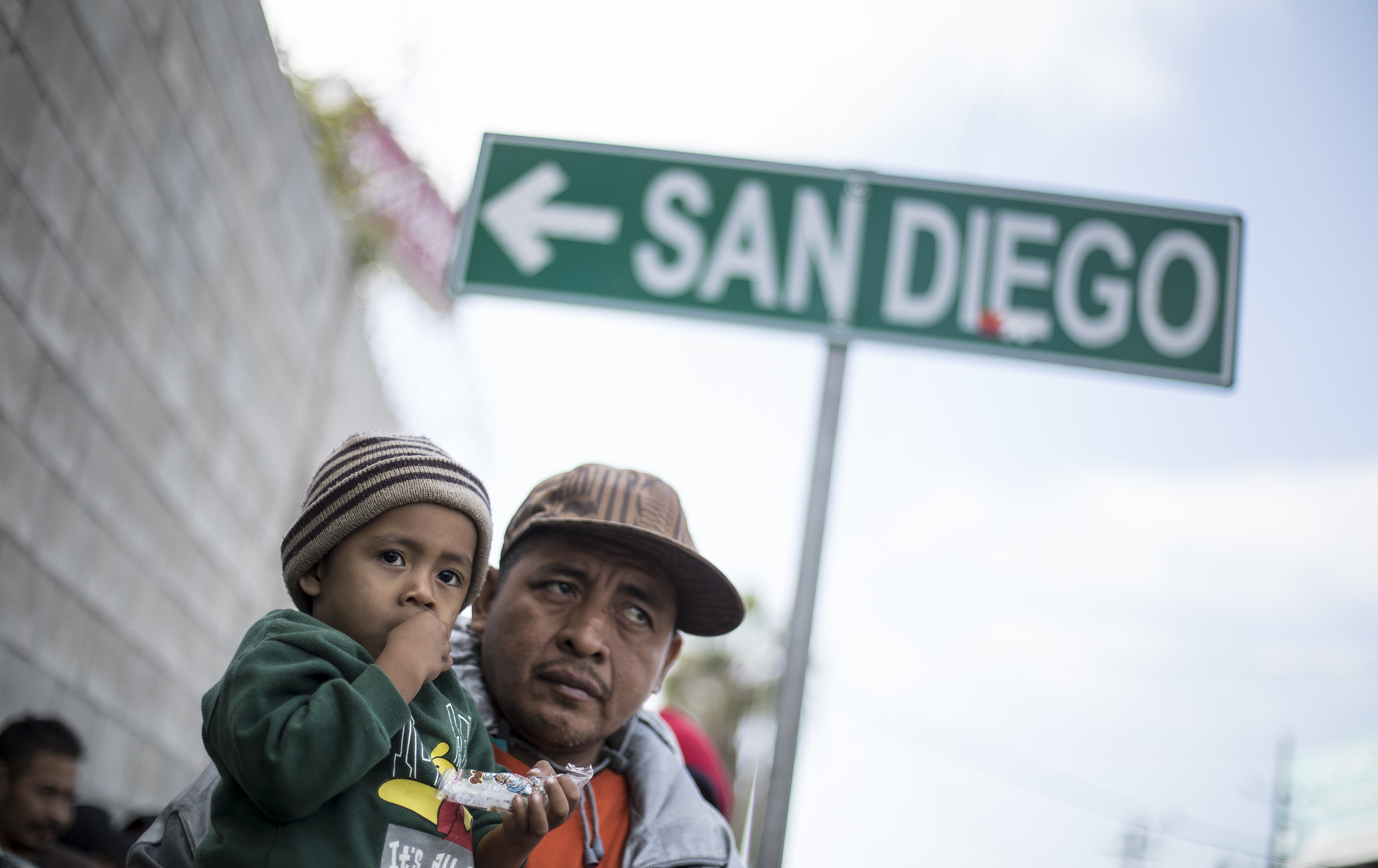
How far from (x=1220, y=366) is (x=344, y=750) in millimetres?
2415

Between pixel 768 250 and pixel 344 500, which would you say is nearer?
pixel 344 500

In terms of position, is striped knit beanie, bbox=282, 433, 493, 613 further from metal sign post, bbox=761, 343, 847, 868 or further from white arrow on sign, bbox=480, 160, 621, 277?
white arrow on sign, bbox=480, 160, 621, 277

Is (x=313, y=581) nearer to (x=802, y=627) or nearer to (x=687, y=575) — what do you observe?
(x=687, y=575)

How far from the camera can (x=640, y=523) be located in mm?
2193

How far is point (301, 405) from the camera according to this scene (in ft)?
20.1

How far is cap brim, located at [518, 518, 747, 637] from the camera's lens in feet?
7.12

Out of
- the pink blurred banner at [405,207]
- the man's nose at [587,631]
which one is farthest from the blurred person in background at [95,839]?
the man's nose at [587,631]

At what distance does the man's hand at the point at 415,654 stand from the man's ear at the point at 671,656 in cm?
73

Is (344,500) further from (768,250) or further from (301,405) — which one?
(301,405)

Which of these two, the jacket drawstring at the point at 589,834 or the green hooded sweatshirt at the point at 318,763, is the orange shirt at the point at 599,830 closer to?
the jacket drawstring at the point at 589,834

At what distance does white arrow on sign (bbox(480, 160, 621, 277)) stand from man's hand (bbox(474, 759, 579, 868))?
68.1 inches

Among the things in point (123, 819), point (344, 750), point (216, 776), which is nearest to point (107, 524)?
point (123, 819)

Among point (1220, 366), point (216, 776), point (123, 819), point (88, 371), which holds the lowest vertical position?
point (123, 819)

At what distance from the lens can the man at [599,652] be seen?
211 centimetres
